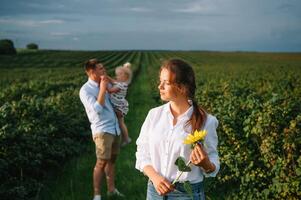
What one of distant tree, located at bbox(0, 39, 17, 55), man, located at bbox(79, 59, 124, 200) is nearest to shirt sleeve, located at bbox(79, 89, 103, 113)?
man, located at bbox(79, 59, 124, 200)

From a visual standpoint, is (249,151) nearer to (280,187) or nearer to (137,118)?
(280,187)

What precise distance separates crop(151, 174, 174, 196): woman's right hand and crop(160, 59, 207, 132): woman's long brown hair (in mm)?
375

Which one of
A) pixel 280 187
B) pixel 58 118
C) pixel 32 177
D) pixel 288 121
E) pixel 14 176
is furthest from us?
pixel 58 118

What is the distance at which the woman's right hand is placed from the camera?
122 inches

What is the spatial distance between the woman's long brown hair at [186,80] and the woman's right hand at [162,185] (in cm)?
37

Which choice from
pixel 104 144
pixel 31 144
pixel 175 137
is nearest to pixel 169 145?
pixel 175 137

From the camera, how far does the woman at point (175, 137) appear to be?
3.21 metres

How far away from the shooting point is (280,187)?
555 cm

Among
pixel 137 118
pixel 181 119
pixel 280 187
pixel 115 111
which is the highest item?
pixel 181 119

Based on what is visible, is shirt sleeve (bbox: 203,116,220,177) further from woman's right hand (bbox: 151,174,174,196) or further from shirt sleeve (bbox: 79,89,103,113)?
shirt sleeve (bbox: 79,89,103,113)

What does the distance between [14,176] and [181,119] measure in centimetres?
413

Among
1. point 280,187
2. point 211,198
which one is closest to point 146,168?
point 280,187

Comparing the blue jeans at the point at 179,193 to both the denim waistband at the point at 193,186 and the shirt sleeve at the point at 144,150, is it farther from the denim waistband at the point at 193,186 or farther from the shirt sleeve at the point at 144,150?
the shirt sleeve at the point at 144,150

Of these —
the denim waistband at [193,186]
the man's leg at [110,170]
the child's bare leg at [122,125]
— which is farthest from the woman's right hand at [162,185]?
the child's bare leg at [122,125]
